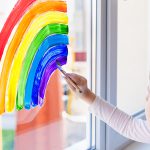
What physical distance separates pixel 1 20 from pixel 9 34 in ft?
0.09

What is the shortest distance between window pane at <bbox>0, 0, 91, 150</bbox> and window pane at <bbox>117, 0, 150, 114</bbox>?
0.49 ft

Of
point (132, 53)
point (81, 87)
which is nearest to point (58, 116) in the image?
point (81, 87)

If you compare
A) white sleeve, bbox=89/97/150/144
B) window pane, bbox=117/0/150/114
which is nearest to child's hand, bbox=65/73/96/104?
white sleeve, bbox=89/97/150/144

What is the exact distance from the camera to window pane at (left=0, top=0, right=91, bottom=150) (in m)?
0.60

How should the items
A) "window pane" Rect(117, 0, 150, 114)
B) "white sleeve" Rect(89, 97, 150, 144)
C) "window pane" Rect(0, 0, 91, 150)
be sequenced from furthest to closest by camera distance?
"window pane" Rect(117, 0, 150, 114), "white sleeve" Rect(89, 97, 150, 144), "window pane" Rect(0, 0, 91, 150)

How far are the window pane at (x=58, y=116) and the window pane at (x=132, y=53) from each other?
148mm

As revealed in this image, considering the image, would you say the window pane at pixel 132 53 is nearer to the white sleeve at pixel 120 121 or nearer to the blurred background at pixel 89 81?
the blurred background at pixel 89 81

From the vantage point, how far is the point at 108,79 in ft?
2.83

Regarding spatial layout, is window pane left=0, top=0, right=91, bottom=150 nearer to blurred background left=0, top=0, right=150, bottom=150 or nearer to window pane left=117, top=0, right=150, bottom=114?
blurred background left=0, top=0, right=150, bottom=150

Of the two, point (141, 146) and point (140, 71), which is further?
point (140, 71)

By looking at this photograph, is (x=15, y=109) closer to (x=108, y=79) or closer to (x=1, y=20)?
(x=1, y=20)

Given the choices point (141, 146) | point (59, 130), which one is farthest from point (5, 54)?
point (141, 146)

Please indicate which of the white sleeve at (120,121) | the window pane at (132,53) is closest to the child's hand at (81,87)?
the white sleeve at (120,121)

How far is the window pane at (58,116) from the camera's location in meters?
0.60
